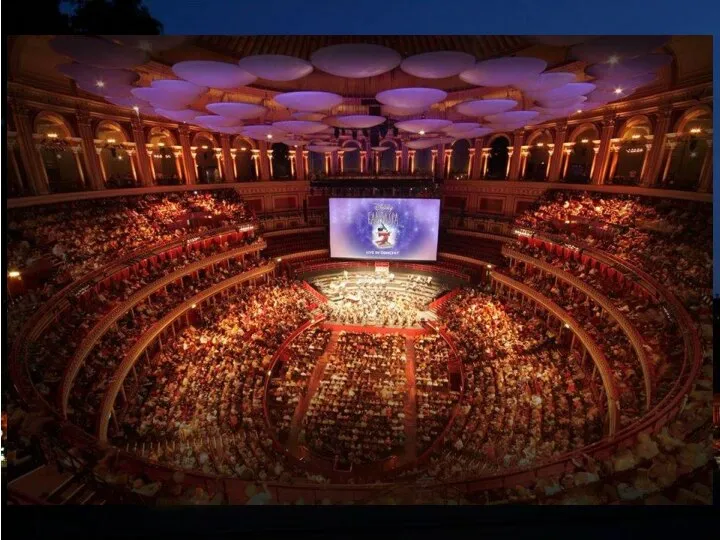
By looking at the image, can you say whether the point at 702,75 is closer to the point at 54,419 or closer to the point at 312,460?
the point at 312,460

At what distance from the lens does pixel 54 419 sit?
8.09m

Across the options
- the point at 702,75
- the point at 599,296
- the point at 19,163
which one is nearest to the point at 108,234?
the point at 19,163

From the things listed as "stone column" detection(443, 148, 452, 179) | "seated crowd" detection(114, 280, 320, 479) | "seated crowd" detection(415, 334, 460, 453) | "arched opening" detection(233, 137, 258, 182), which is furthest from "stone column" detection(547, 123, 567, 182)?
"arched opening" detection(233, 137, 258, 182)

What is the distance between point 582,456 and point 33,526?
11.3 m

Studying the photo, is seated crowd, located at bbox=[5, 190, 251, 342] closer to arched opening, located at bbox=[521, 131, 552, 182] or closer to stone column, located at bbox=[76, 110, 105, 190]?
stone column, located at bbox=[76, 110, 105, 190]

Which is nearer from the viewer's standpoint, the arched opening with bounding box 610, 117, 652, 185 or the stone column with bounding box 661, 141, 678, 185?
the stone column with bounding box 661, 141, 678, 185

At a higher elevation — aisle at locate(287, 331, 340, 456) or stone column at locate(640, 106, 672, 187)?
stone column at locate(640, 106, 672, 187)

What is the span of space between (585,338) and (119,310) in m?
18.7

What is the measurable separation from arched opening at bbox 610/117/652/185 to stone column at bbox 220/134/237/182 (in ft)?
75.3

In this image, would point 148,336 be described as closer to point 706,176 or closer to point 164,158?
point 164,158

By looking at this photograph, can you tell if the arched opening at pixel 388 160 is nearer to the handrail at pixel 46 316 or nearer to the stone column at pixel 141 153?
the handrail at pixel 46 316

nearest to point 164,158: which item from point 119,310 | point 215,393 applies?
point 119,310

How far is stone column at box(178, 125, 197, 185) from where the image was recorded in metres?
22.0

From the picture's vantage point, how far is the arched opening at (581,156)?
21172mm
